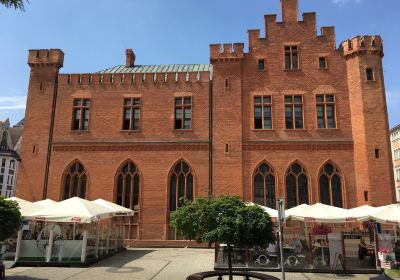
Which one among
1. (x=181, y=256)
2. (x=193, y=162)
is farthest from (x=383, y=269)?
(x=193, y=162)

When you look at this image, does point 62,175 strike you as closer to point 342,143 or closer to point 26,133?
point 26,133

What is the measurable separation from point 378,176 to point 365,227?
3.09 m

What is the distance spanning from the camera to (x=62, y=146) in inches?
972

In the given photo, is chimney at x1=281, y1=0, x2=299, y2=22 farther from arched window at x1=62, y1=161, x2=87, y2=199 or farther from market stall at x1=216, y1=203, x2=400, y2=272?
arched window at x1=62, y1=161, x2=87, y2=199

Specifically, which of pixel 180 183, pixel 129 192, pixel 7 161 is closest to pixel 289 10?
pixel 180 183

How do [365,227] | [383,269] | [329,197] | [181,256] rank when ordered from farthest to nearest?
[329,197] → [365,227] → [181,256] → [383,269]

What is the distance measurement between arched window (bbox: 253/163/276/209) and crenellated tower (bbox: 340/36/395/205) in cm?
510

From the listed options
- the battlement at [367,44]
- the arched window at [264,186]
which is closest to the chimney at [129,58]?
the arched window at [264,186]

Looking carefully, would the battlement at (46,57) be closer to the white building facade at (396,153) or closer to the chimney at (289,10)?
the chimney at (289,10)

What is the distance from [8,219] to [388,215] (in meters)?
14.5

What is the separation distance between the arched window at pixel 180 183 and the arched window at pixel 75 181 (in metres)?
5.84

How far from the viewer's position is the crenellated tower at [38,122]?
24.2 metres

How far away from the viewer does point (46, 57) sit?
2588cm

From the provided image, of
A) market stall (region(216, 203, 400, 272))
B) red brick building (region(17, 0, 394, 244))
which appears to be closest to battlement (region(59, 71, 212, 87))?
red brick building (region(17, 0, 394, 244))
